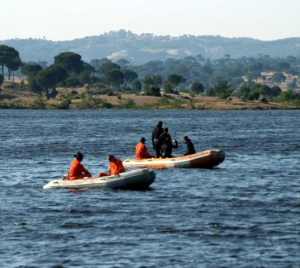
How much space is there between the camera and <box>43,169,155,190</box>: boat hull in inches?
1836

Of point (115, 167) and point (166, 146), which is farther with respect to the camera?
point (166, 146)

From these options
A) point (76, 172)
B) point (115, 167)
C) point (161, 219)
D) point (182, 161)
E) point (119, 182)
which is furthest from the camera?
point (182, 161)

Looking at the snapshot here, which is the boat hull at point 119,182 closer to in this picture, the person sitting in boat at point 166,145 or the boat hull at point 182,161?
the boat hull at point 182,161

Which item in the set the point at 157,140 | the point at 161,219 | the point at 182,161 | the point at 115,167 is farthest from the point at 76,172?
the point at 157,140

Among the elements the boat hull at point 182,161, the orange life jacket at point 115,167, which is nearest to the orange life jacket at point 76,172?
the orange life jacket at point 115,167

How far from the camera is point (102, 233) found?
34531 millimetres

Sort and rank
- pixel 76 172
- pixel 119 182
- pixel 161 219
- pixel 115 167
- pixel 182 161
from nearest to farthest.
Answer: pixel 161 219 < pixel 119 182 < pixel 115 167 < pixel 76 172 < pixel 182 161

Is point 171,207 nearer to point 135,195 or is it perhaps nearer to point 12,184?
point 135,195

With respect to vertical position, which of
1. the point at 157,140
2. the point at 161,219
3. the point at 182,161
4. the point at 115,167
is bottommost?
the point at 161,219

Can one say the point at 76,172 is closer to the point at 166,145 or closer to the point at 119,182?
the point at 119,182

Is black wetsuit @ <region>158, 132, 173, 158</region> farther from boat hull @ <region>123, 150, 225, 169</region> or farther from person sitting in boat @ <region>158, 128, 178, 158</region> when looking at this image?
boat hull @ <region>123, 150, 225, 169</region>

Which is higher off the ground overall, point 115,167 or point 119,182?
point 115,167

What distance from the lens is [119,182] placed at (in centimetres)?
4666

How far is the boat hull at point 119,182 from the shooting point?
46.6 meters
